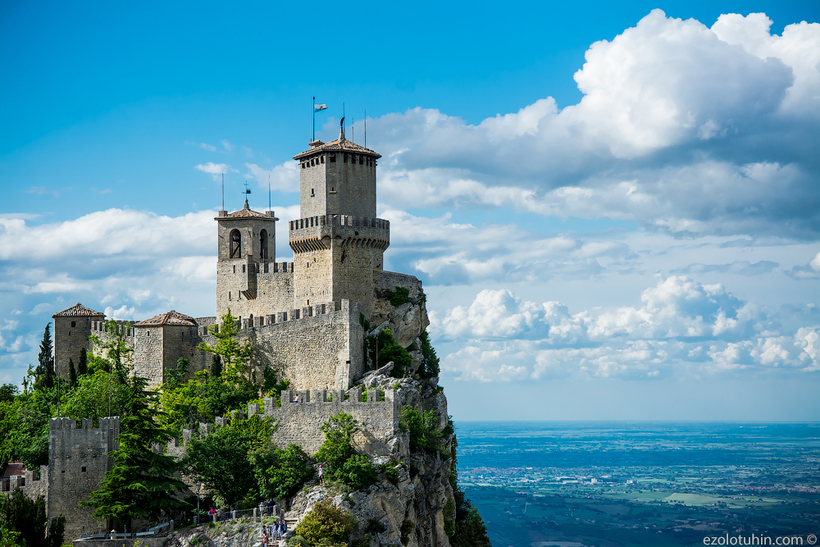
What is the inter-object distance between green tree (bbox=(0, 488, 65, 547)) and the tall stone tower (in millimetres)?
20613

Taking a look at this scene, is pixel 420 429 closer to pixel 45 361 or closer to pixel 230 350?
pixel 230 350

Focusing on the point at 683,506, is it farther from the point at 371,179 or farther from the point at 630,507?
the point at 371,179

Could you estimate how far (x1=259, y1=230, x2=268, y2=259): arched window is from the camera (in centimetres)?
6669

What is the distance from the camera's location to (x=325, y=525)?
4259 centimetres

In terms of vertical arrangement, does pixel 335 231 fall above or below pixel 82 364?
above

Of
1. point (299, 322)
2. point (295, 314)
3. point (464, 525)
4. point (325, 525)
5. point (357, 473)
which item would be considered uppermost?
point (295, 314)

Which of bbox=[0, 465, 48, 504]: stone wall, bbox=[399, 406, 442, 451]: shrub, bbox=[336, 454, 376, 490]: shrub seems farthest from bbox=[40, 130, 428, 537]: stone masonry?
bbox=[399, 406, 442, 451]: shrub

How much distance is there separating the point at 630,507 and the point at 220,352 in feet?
524

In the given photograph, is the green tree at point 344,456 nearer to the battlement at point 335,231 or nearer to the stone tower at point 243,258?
the battlement at point 335,231

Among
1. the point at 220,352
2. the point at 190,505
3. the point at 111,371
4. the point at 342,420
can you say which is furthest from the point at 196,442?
the point at 111,371

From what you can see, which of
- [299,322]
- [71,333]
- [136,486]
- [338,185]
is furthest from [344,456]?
[71,333]

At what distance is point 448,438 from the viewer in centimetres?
6203

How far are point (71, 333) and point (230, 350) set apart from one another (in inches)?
730

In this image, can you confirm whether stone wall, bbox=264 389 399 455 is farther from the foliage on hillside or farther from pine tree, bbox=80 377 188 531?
pine tree, bbox=80 377 188 531
